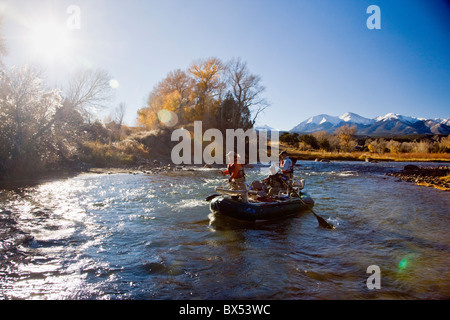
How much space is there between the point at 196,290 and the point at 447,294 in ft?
15.3

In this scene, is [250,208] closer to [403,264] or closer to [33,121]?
[403,264]

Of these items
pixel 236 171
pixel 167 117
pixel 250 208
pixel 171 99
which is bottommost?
pixel 250 208

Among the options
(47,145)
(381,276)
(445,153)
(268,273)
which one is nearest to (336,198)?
(381,276)

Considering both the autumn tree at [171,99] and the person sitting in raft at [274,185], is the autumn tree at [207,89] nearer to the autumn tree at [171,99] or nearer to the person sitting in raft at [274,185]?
the autumn tree at [171,99]

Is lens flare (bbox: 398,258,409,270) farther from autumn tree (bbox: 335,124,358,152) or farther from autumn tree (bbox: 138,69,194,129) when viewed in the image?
autumn tree (bbox: 335,124,358,152)

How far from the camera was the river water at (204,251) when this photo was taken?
4.88 metres

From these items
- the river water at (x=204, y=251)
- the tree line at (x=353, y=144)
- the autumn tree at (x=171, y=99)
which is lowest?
the river water at (x=204, y=251)

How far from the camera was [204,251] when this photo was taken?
21.9 ft

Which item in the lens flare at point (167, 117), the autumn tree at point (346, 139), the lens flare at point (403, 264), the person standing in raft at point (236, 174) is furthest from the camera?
the autumn tree at point (346, 139)

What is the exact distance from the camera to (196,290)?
15.8 ft

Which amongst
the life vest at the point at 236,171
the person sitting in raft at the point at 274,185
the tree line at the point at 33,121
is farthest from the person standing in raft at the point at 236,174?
the tree line at the point at 33,121

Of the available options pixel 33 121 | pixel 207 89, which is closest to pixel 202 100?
pixel 207 89

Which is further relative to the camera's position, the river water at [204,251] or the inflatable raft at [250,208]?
the inflatable raft at [250,208]

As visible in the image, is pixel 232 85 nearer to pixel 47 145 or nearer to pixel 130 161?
pixel 130 161
